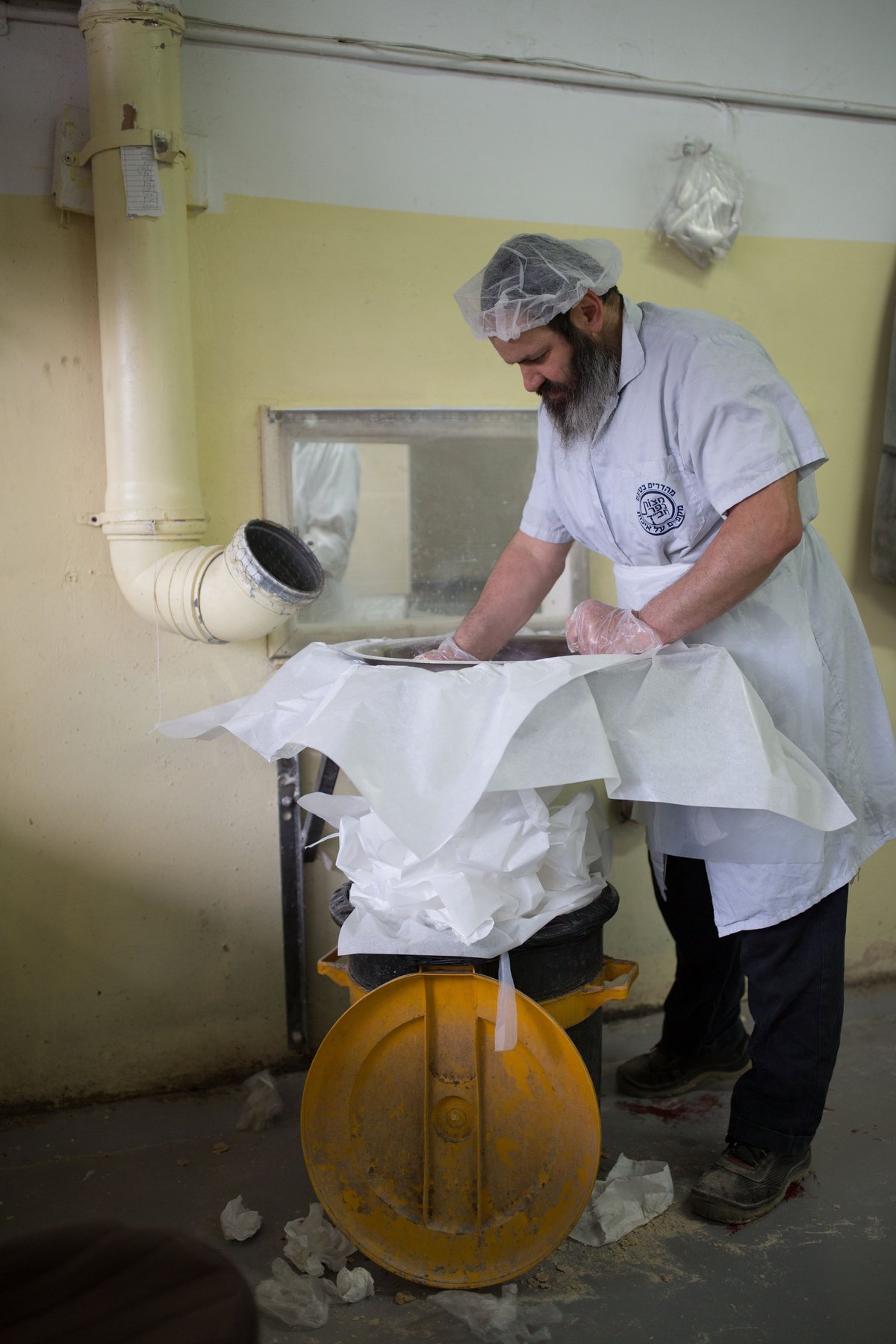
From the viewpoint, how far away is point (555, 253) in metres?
1.55

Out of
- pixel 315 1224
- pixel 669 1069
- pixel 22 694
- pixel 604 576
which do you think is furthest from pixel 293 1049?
pixel 604 576

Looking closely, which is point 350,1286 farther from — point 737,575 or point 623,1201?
point 737,575

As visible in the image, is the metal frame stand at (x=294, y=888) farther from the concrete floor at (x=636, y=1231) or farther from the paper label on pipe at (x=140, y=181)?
the paper label on pipe at (x=140, y=181)

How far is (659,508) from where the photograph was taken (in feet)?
5.27

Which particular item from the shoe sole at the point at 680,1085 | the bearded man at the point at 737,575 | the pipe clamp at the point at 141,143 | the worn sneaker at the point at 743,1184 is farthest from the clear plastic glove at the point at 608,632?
the pipe clamp at the point at 141,143

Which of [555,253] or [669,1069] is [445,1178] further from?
[555,253]

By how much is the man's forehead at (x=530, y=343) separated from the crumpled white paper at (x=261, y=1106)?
1463 mm

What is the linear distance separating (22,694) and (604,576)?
4.03 feet

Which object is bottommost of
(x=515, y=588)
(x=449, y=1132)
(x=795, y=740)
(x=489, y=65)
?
(x=449, y=1132)

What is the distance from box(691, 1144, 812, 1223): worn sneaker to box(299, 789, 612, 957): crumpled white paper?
0.54 m

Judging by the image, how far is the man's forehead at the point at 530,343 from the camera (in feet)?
5.20

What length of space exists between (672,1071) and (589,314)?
4.74 ft

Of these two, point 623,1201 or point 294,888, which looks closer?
point 623,1201

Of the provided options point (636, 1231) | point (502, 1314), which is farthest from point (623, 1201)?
point (502, 1314)
